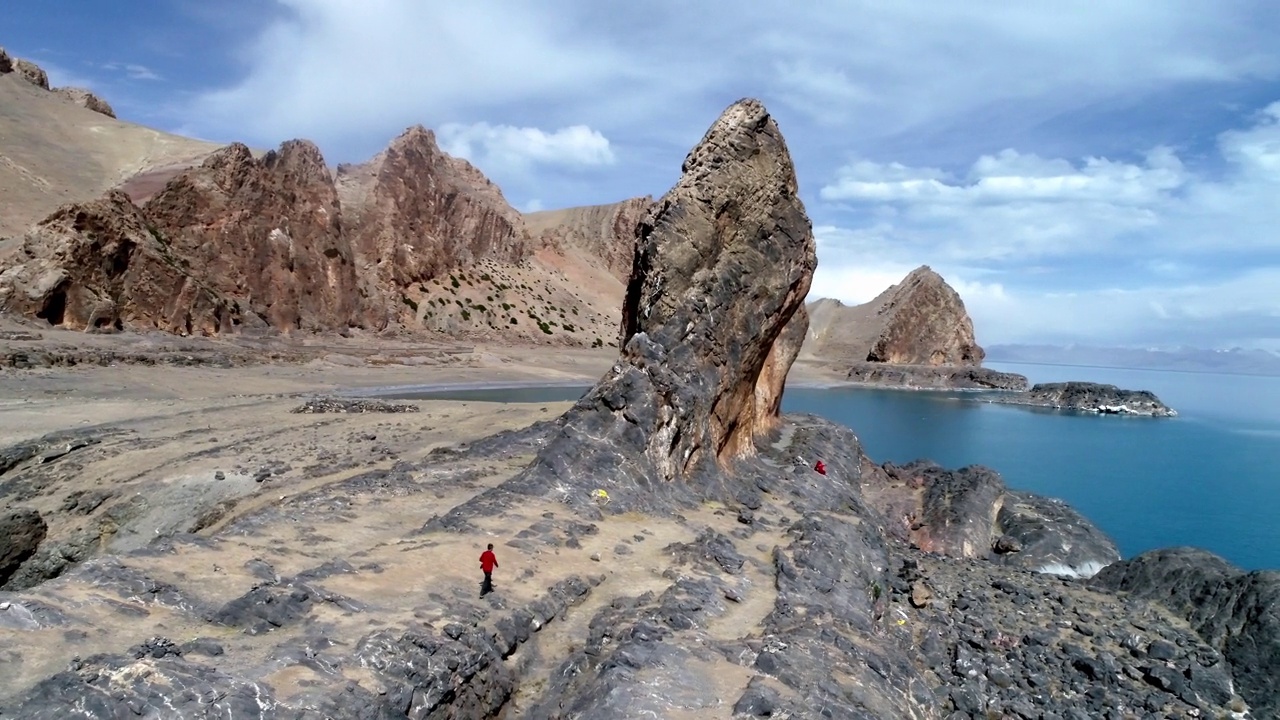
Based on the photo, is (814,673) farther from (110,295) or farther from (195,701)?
(110,295)

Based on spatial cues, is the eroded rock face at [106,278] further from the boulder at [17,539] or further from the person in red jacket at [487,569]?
the person in red jacket at [487,569]

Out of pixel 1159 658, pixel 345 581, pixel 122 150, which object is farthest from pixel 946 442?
pixel 122 150

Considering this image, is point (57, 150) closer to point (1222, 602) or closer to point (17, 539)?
point (17, 539)

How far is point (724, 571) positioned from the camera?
11648 mm

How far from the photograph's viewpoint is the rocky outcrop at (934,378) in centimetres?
10000

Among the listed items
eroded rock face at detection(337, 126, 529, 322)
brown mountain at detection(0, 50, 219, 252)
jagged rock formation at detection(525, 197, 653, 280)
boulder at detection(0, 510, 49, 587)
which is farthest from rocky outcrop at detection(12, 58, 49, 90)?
boulder at detection(0, 510, 49, 587)

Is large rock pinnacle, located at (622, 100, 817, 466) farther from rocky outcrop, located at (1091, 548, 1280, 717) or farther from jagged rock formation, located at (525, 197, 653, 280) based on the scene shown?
jagged rock formation, located at (525, 197, 653, 280)

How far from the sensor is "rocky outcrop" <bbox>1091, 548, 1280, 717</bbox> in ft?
45.5

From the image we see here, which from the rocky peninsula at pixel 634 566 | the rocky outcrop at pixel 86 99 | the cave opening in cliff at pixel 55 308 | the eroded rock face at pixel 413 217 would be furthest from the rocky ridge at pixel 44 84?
the rocky peninsula at pixel 634 566

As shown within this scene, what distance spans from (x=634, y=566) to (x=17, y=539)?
11.1 metres

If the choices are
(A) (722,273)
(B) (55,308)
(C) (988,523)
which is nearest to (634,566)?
(A) (722,273)

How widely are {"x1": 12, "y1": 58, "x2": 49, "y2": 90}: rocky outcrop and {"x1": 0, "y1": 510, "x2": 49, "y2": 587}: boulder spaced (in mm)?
93687

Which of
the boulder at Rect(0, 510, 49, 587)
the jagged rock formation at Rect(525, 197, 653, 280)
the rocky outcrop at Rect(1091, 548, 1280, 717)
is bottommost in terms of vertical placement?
the boulder at Rect(0, 510, 49, 587)

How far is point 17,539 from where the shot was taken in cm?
1409
